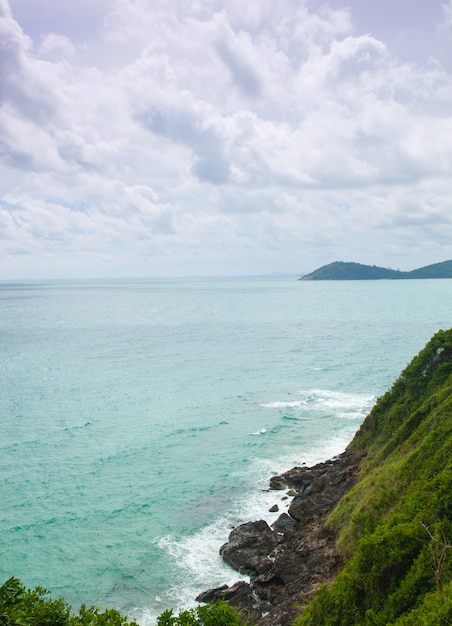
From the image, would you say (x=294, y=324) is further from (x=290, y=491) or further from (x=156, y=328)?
(x=290, y=491)

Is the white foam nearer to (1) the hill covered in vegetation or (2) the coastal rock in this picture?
(2) the coastal rock

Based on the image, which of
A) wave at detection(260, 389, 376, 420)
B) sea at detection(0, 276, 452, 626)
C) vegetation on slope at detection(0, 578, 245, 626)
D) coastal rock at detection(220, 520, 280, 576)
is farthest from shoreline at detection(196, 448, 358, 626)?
wave at detection(260, 389, 376, 420)

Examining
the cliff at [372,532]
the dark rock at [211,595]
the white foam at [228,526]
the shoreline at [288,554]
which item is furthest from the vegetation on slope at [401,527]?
the white foam at [228,526]

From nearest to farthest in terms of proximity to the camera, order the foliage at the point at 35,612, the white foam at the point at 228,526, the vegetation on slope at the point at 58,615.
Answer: the foliage at the point at 35,612 < the vegetation on slope at the point at 58,615 < the white foam at the point at 228,526

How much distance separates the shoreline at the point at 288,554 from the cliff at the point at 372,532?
75mm

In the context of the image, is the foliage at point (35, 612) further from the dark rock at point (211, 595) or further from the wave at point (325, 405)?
the wave at point (325, 405)

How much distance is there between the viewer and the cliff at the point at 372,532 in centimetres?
2095

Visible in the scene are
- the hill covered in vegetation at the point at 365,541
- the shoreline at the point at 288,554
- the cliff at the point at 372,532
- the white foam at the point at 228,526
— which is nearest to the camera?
the hill covered in vegetation at the point at 365,541

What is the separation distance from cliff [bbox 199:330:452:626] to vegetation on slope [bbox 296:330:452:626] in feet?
0.18

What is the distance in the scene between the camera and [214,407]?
2657 inches

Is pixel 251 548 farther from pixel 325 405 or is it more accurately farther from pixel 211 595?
pixel 325 405

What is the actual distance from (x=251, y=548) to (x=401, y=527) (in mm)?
13014

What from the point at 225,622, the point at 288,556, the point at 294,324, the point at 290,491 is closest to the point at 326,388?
the point at 290,491

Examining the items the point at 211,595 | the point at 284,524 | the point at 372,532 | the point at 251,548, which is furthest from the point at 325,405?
the point at 211,595
